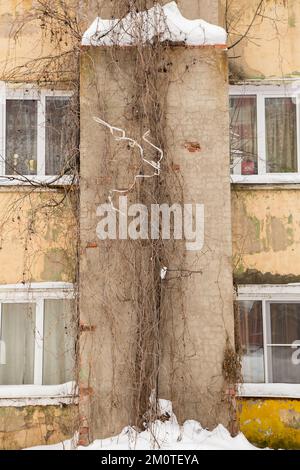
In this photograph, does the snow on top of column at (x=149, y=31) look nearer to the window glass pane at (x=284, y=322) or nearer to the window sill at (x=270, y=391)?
the window glass pane at (x=284, y=322)

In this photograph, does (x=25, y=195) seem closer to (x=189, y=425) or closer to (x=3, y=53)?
(x=3, y=53)

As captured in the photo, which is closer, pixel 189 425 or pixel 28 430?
pixel 189 425

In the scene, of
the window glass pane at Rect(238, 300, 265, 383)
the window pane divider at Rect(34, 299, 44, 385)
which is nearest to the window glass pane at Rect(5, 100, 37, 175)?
the window pane divider at Rect(34, 299, 44, 385)

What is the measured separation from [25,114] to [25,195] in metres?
1.21

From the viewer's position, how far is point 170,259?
6.41 meters

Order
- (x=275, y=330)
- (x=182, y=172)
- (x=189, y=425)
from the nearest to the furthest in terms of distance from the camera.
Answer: (x=189, y=425) < (x=182, y=172) < (x=275, y=330)

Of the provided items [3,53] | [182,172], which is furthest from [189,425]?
[3,53]

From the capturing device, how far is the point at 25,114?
7.46 metres

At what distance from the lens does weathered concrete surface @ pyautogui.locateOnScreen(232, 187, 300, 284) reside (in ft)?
22.9

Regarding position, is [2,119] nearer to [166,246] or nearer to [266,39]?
[166,246]

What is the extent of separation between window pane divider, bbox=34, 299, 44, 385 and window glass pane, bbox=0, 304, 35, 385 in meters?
0.06

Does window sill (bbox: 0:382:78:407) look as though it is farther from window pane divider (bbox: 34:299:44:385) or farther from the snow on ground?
the snow on ground

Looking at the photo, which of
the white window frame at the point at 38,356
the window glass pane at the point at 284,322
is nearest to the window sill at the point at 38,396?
the white window frame at the point at 38,356

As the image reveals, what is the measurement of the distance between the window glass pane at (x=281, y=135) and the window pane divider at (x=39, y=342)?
11.8 feet
